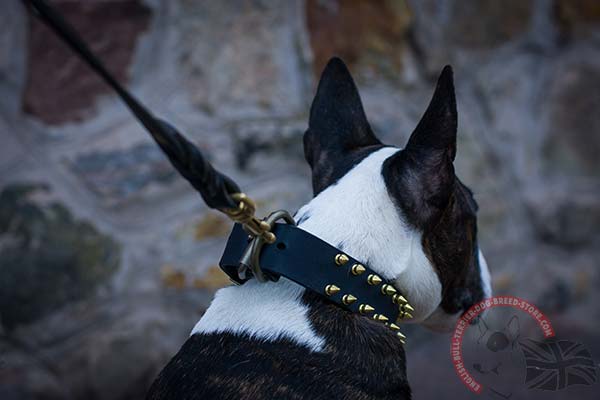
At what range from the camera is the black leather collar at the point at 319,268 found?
1196 mm

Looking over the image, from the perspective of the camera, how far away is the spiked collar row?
1196mm

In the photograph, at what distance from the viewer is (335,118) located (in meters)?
1.60

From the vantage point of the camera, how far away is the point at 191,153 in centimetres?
102

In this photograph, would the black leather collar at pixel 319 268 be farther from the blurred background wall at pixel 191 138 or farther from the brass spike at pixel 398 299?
the blurred background wall at pixel 191 138

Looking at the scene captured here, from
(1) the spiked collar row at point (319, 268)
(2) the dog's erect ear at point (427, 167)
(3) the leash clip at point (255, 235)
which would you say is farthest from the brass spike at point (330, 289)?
(2) the dog's erect ear at point (427, 167)

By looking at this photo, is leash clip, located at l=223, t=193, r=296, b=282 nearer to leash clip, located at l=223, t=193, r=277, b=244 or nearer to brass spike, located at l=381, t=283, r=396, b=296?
leash clip, located at l=223, t=193, r=277, b=244

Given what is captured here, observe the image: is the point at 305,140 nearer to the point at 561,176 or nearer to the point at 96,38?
the point at 96,38

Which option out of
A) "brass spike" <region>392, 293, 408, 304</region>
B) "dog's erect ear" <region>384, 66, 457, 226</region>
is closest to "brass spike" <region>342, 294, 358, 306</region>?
"brass spike" <region>392, 293, 408, 304</region>

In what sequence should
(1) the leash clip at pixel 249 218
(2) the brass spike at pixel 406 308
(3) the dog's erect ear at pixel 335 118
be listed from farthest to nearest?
(3) the dog's erect ear at pixel 335 118 → (2) the brass spike at pixel 406 308 → (1) the leash clip at pixel 249 218

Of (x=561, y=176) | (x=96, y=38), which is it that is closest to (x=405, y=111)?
(x=561, y=176)

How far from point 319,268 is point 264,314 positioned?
0.45 ft

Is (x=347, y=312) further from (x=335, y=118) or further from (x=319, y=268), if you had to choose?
(x=335, y=118)

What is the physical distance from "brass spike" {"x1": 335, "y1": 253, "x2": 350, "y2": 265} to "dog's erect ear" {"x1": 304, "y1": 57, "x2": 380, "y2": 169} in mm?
405

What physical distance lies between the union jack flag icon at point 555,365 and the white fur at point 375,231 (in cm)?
24
